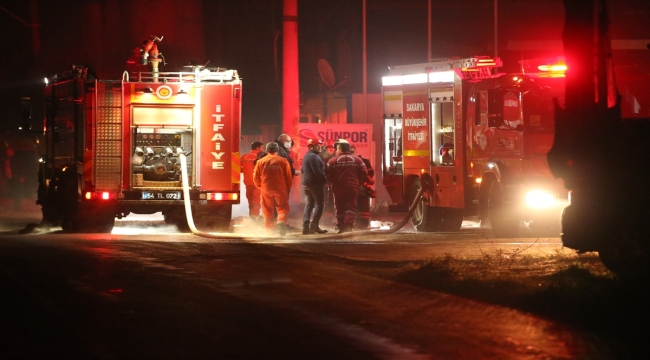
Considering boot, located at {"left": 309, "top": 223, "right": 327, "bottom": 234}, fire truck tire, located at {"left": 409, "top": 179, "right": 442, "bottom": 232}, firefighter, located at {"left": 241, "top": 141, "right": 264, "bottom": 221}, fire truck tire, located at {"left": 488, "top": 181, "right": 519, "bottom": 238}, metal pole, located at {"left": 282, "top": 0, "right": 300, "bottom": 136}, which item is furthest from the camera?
metal pole, located at {"left": 282, "top": 0, "right": 300, "bottom": 136}

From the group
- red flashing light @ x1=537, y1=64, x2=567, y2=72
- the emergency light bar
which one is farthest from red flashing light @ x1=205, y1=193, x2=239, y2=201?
red flashing light @ x1=537, y1=64, x2=567, y2=72

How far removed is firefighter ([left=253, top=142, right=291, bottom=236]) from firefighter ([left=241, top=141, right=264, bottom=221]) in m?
2.01

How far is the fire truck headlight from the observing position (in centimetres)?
1560

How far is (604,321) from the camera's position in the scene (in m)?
8.14

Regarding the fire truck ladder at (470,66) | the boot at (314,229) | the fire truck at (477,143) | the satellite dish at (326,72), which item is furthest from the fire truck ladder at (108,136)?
the satellite dish at (326,72)

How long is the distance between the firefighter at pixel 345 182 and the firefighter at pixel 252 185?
2302mm

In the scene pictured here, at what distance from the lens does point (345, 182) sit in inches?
685

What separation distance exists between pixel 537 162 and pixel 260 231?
5.30 meters

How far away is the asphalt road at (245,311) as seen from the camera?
7.22 meters

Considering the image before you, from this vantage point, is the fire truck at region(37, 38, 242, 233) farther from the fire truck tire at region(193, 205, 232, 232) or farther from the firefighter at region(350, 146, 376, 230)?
the firefighter at region(350, 146, 376, 230)

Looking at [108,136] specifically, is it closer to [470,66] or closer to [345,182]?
[345,182]

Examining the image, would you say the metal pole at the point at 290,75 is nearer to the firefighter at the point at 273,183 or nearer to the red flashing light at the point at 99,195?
the firefighter at the point at 273,183

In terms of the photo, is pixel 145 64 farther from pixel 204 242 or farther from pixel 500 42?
pixel 500 42

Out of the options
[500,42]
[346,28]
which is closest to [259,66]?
[346,28]
